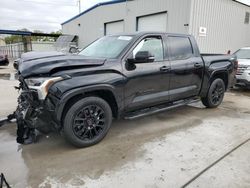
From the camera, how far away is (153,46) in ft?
15.6

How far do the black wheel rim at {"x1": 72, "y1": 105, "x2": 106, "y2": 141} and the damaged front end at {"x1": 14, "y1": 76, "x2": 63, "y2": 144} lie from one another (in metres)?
0.35

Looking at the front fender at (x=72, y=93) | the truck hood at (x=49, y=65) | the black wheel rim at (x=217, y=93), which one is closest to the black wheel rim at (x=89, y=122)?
the front fender at (x=72, y=93)

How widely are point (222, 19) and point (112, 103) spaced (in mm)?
11865

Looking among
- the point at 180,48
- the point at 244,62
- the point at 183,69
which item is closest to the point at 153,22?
the point at 244,62

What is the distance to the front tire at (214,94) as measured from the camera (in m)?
6.06

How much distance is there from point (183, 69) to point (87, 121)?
236 cm

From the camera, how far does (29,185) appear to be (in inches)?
114

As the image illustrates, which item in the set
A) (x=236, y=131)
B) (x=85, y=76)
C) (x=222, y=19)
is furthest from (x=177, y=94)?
(x=222, y=19)

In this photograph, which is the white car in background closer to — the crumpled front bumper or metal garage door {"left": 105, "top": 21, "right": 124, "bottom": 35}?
the crumpled front bumper

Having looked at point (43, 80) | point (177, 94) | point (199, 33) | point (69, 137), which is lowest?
point (69, 137)

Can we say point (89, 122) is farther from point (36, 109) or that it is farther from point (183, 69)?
point (183, 69)

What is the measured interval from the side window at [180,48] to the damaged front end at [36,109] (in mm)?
2535

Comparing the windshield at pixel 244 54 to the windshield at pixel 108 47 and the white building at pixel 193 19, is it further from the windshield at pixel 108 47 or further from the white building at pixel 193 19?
the windshield at pixel 108 47

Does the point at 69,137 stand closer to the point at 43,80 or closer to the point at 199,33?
the point at 43,80
